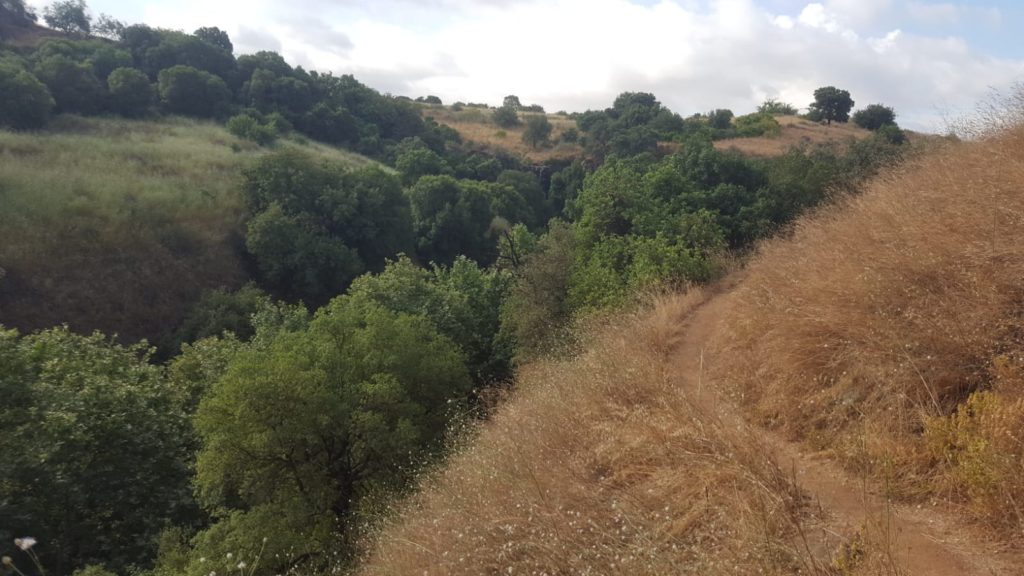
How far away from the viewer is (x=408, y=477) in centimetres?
826

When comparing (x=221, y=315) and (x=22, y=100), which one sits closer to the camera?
(x=221, y=315)

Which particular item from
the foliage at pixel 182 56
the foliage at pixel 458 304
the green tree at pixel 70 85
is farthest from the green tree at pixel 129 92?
the foliage at pixel 458 304

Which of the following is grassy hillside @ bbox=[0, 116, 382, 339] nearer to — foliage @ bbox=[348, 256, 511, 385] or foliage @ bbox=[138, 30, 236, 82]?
foliage @ bbox=[348, 256, 511, 385]

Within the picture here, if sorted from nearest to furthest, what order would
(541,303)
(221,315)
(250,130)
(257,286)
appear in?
(541,303) → (221,315) → (257,286) → (250,130)

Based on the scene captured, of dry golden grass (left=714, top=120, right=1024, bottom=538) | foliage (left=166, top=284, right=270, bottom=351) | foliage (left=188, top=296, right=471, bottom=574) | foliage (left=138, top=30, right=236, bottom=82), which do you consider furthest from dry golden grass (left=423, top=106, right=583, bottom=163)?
dry golden grass (left=714, top=120, right=1024, bottom=538)

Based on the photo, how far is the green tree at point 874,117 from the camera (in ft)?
135

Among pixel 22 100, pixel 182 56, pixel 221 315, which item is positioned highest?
pixel 182 56

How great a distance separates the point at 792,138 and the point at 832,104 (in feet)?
31.2

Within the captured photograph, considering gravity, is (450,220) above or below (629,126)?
below

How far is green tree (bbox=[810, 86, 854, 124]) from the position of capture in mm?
44125

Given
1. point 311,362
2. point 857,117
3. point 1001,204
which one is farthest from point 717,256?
point 857,117

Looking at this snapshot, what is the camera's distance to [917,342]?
15.3 feet

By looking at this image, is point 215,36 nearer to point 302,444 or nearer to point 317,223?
point 317,223

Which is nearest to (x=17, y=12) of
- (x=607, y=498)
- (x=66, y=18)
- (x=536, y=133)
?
(x=66, y=18)
